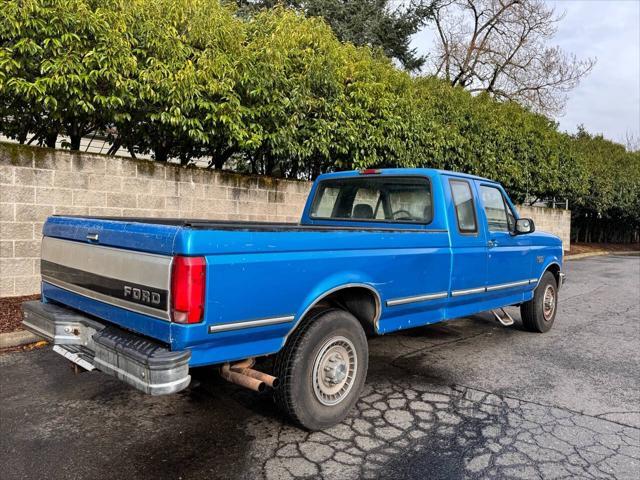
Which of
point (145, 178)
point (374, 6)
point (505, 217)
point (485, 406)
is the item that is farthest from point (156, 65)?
point (374, 6)

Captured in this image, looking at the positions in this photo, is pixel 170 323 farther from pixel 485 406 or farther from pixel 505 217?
pixel 505 217

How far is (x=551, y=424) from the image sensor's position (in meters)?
3.69

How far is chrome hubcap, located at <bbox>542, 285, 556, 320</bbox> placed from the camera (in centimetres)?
658

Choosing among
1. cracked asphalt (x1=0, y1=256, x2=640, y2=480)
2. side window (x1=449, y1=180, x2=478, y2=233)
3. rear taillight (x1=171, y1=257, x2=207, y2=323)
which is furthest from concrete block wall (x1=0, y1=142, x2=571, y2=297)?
rear taillight (x1=171, y1=257, x2=207, y2=323)

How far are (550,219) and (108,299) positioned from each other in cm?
2091

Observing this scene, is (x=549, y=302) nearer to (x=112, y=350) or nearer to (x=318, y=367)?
(x=318, y=367)

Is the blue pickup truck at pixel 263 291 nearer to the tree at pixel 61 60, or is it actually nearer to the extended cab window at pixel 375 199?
the extended cab window at pixel 375 199

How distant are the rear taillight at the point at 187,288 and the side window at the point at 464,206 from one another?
2908 millimetres

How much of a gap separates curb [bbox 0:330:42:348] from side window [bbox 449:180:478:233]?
471cm

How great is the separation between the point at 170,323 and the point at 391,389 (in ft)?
7.65

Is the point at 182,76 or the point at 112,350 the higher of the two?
the point at 182,76

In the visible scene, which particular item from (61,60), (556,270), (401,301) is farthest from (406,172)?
(61,60)

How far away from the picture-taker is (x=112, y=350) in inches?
115

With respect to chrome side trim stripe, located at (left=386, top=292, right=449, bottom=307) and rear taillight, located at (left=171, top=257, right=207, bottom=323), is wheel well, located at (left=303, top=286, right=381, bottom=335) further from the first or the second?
rear taillight, located at (left=171, top=257, right=207, bottom=323)
